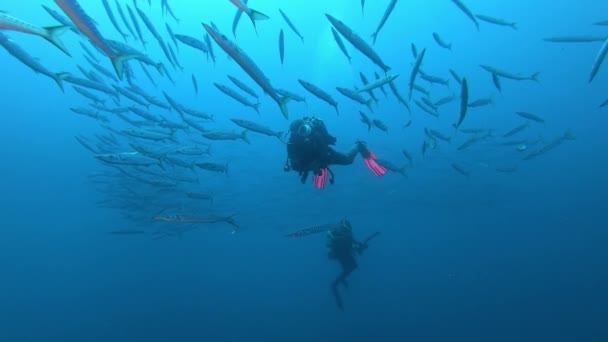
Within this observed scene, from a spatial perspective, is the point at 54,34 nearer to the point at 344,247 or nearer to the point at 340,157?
the point at 340,157

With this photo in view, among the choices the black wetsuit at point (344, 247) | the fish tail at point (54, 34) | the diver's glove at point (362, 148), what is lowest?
the black wetsuit at point (344, 247)

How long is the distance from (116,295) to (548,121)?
42265mm

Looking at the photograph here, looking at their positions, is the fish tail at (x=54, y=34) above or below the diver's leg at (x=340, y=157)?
below

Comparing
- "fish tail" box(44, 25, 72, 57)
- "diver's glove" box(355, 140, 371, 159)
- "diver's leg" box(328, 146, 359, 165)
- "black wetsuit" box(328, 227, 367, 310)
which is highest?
"diver's glove" box(355, 140, 371, 159)

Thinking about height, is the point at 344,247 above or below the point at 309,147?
below

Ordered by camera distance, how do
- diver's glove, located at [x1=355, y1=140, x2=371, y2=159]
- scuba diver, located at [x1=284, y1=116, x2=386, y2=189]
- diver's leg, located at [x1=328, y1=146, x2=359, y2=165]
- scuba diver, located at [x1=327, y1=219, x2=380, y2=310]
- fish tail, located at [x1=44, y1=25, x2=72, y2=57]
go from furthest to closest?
scuba diver, located at [x1=327, y1=219, x2=380, y2=310] < diver's glove, located at [x1=355, y1=140, x2=371, y2=159] < diver's leg, located at [x1=328, y1=146, x2=359, y2=165] < scuba diver, located at [x1=284, y1=116, x2=386, y2=189] < fish tail, located at [x1=44, y1=25, x2=72, y2=57]

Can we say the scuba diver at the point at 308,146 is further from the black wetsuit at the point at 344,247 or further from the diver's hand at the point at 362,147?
the black wetsuit at the point at 344,247

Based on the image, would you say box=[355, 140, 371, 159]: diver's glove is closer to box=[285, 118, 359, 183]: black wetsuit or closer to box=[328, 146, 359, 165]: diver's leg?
box=[328, 146, 359, 165]: diver's leg

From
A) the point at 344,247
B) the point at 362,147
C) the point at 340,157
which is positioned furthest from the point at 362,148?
the point at 344,247

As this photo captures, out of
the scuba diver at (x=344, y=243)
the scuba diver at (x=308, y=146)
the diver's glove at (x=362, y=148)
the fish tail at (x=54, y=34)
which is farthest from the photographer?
the scuba diver at (x=344, y=243)

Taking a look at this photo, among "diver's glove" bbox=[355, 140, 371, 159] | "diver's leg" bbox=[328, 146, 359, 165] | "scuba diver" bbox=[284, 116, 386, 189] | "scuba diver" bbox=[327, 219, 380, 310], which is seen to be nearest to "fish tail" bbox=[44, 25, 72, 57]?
"scuba diver" bbox=[284, 116, 386, 189]

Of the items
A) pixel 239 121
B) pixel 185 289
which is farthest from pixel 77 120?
pixel 239 121

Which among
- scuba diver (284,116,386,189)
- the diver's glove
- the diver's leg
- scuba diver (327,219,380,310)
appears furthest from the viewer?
scuba diver (327,219,380,310)

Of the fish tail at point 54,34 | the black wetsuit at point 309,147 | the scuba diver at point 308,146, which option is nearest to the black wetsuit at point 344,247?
the scuba diver at point 308,146
